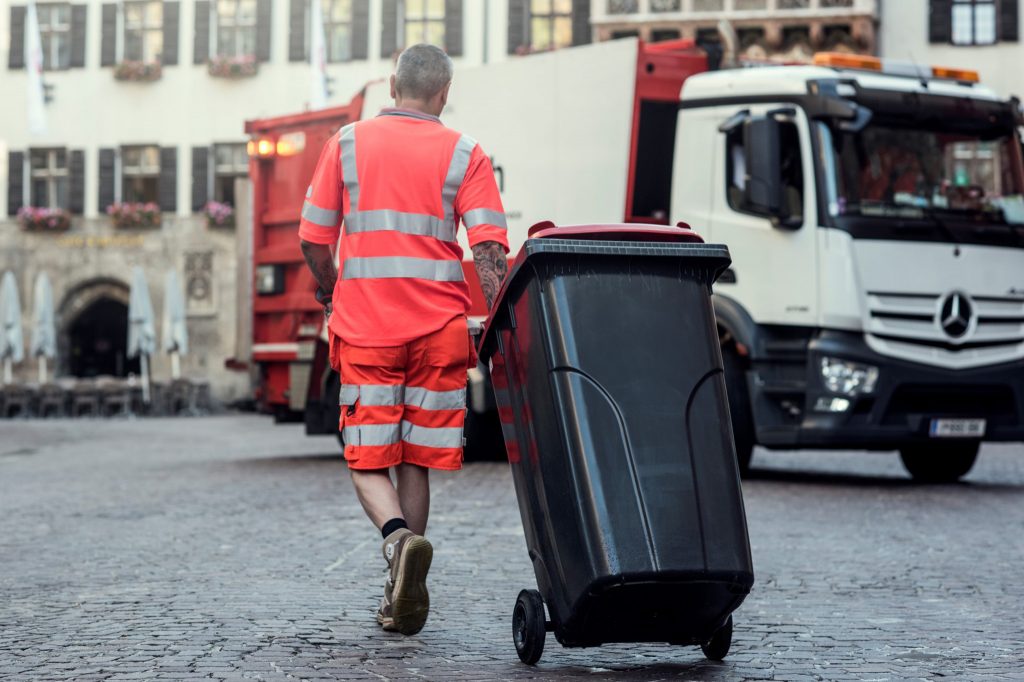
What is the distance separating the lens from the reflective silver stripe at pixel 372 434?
5.29 meters

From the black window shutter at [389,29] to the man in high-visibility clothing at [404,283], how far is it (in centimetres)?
3331

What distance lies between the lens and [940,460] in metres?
13.3

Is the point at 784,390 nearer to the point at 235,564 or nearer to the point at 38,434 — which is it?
the point at 235,564

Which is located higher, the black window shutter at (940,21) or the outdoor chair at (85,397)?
the black window shutter at (940,21)

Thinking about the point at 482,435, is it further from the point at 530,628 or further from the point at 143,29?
the point at 143,29

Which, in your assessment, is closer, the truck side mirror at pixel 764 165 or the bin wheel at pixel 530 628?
the bin wheel at pixel 530 628

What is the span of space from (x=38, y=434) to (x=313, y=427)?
34.0 feet

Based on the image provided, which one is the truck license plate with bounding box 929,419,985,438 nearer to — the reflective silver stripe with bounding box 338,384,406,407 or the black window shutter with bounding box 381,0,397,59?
the reflective silver stripe with bounding box 338,384,406,407

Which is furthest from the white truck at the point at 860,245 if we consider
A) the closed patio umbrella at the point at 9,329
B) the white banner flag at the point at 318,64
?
the white banner flag at the point at 318,64

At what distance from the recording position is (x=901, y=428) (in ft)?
38.3

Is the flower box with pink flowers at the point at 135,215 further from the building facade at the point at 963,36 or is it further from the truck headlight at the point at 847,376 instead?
the truck headlight at the point at 847,376

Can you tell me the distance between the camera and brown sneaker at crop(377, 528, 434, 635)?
4945 millimetres

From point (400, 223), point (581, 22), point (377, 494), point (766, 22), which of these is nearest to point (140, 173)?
point (581, 22)

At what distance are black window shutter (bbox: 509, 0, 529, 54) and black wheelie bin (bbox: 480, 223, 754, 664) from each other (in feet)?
108
